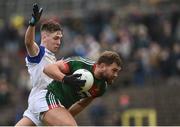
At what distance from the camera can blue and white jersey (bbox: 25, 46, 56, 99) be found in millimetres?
11719

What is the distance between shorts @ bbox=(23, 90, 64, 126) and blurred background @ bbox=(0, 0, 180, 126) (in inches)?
341

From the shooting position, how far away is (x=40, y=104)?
11508 mm

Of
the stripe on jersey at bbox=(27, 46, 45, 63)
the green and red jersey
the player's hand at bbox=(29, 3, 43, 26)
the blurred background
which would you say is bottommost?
the blurred background

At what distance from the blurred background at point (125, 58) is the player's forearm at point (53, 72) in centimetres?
962

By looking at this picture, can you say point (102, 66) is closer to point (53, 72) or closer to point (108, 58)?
point (108, 58)

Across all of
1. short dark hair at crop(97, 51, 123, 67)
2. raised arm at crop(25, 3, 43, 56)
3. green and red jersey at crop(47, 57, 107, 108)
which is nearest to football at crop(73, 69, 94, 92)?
green and red jersey at crop(47, 57, 107, 108)

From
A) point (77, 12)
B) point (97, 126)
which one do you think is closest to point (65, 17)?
point (77, 12)

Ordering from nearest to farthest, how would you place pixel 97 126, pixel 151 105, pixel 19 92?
pixel 97 126 → pixel 151 105 → pixel 19 92

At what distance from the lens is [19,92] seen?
23.1 meters

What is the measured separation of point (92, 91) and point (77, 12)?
632 inches

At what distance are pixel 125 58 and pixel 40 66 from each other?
10117mm

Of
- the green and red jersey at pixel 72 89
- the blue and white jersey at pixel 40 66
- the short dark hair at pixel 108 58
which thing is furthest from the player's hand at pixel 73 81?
the blue and white jersey at pixel 40 66

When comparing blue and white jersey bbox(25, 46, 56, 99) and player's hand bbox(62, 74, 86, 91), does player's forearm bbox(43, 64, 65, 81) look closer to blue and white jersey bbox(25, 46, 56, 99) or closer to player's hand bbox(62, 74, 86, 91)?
player's hand bbox(62, 74, 86, 91)

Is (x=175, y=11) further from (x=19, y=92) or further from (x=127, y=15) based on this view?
(x=19, y=92)
